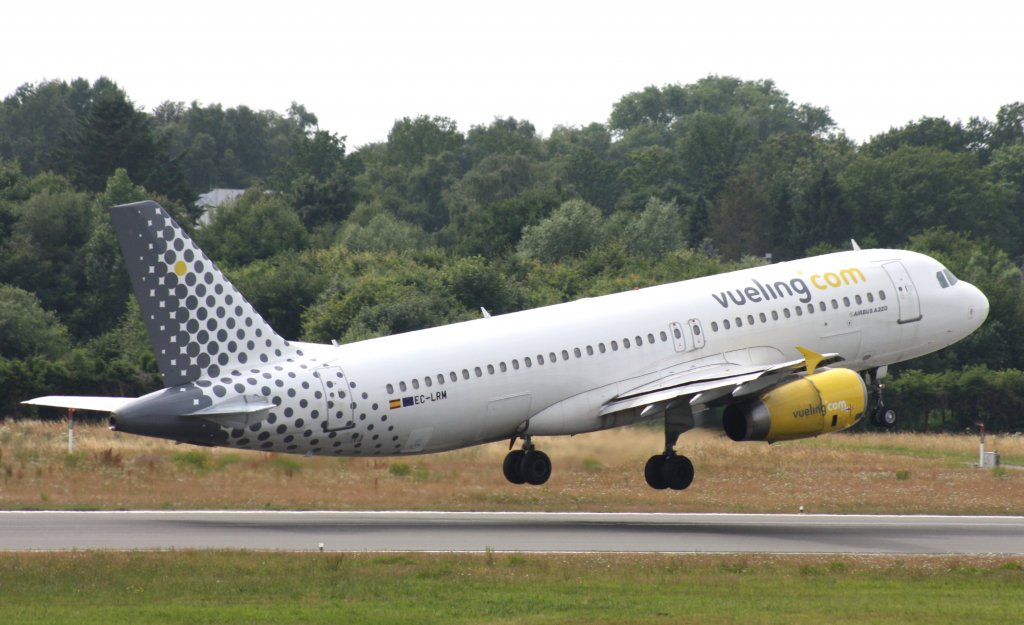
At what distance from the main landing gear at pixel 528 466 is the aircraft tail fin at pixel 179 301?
8.84 meters

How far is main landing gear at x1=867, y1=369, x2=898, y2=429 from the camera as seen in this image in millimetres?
47562

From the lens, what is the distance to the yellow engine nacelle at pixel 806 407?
4288cm

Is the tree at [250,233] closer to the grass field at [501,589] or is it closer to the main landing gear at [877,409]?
the main landing gear at [877,409]

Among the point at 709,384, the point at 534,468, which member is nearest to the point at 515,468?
the point at 534,468

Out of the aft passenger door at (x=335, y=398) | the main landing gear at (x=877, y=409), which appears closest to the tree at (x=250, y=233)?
the main landing gear at (x=877, y=409)

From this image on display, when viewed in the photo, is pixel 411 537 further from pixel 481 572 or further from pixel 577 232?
pixel 577 232

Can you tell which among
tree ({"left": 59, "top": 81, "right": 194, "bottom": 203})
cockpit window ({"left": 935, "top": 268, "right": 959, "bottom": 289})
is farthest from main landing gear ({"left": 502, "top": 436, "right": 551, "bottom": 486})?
tree ({"left": 59, "top": 81, "right": 194, "bottom": 203})

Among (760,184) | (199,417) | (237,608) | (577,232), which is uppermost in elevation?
(760,184)

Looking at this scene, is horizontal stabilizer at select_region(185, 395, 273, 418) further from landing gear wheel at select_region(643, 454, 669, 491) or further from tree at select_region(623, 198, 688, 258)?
tree at select_region(623, 198, 688, 258)

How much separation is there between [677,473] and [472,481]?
8396mm

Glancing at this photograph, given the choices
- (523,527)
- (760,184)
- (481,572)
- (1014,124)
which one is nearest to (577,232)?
(760,184)

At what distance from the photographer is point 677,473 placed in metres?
45.3

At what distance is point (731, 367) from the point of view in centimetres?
4578

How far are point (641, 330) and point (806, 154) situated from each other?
484ft
